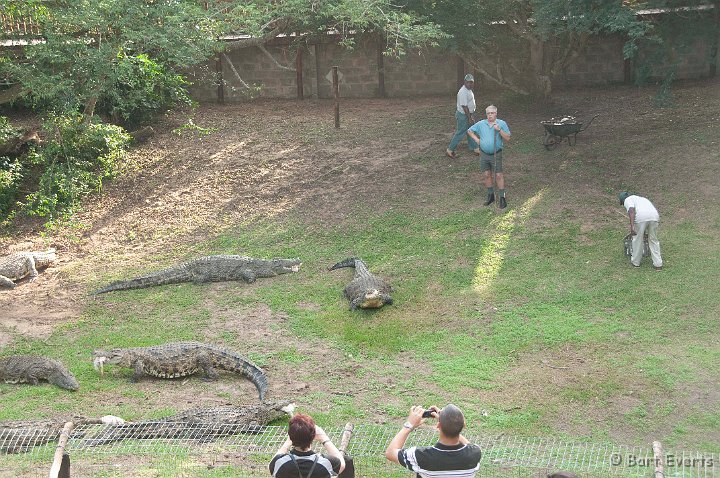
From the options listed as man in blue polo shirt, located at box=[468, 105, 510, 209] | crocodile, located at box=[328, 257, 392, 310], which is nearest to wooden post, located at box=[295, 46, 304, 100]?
man in blue polo shirt, located at box=[468, 105, 510, 209]

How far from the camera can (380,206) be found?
54.7 feet

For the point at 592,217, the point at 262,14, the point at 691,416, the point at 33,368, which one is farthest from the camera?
the point at 262,14

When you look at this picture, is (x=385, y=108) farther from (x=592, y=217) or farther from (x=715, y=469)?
(x=715, y=469)

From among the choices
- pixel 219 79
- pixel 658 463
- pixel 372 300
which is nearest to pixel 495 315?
pixel 372 300

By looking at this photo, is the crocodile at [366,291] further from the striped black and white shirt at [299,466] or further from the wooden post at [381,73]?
the wooden post at [381,73]

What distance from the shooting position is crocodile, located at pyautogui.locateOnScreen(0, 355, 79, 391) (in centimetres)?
1116

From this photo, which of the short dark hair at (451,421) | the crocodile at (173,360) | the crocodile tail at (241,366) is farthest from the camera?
the crocodile at (173,360)

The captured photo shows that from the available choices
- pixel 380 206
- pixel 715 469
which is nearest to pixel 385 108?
pixel 380 206

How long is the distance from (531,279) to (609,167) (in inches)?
180

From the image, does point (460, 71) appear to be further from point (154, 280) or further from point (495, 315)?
point (495, 315)

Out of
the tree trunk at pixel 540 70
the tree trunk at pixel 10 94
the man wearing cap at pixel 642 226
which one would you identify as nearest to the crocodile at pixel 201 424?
the man wearing cap at pixel 642 226

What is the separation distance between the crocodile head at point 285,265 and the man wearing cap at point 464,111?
503 centimetres

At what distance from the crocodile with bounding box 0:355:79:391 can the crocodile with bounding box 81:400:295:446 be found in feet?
6.98

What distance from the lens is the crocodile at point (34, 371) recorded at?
11.2 metres
